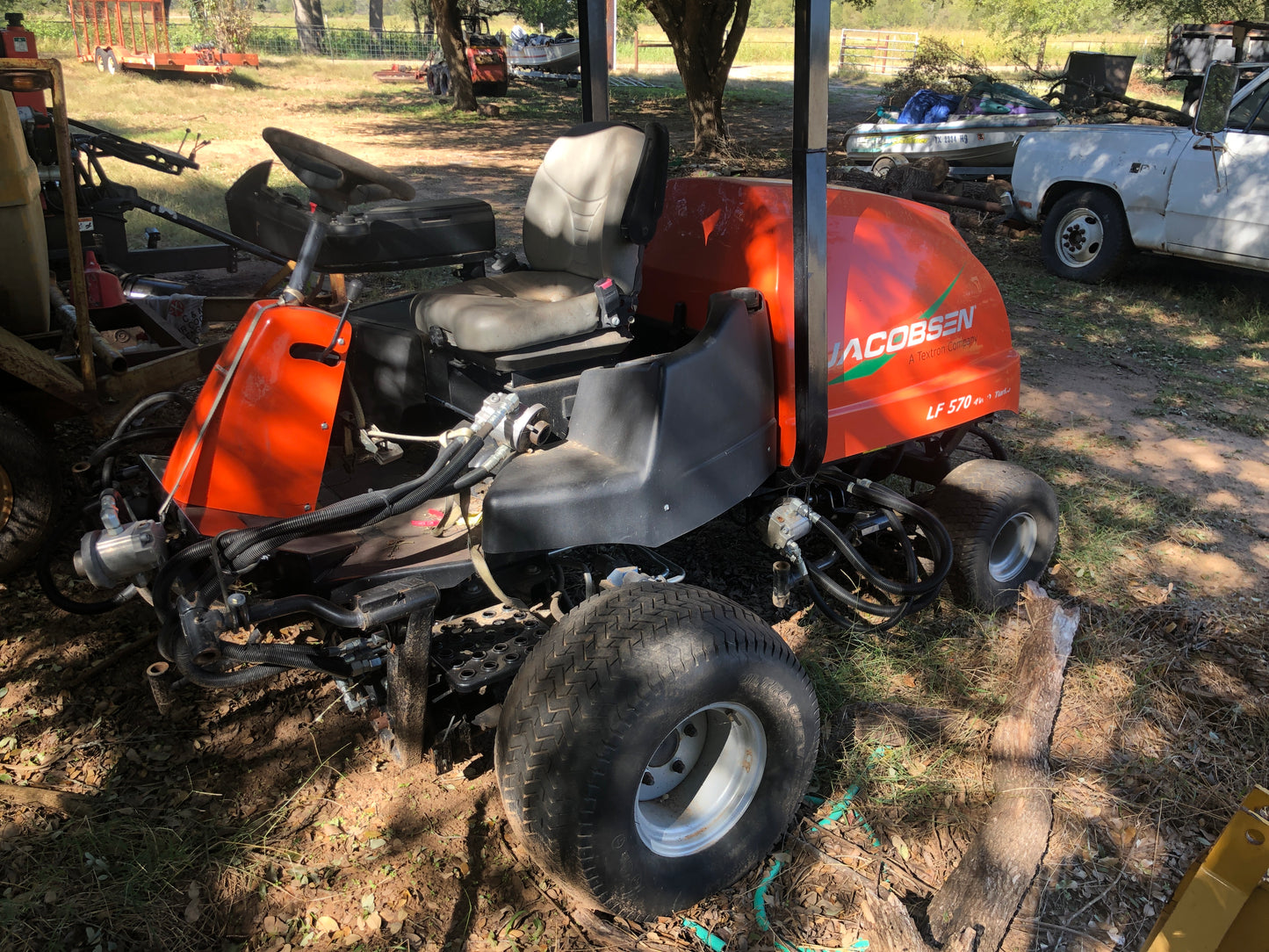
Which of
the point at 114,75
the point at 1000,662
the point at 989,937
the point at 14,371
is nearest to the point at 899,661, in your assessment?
the point at 1000,662

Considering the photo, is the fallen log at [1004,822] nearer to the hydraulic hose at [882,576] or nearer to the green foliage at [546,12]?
the hydraulic hose at [882,576]

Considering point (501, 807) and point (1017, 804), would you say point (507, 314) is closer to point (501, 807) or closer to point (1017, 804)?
point (501, 807)

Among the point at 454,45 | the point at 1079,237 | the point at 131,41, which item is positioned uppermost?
the point at 131,41

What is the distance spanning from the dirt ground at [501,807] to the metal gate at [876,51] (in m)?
32.0

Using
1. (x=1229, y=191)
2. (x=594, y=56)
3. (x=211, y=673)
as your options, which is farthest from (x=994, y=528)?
(x=1229, y=191)

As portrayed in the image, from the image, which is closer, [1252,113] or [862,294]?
[862,294]

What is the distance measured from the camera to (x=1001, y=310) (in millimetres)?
3365

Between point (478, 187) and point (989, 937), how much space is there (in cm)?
1120

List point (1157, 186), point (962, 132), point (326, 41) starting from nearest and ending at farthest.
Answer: point (1157, 186)
point (962, 132)
point (326, 41)

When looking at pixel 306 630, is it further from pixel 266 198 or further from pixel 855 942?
pixel 855 942

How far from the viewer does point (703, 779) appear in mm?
2416

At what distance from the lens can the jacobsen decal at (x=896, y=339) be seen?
9.33 ft

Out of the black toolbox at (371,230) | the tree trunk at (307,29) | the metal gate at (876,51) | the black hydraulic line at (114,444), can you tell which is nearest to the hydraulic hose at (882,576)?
the black toolbox at (371,230)

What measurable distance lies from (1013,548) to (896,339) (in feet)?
3.83
